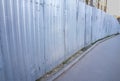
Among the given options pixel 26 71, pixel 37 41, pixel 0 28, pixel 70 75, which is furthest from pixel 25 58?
pixel 70 75

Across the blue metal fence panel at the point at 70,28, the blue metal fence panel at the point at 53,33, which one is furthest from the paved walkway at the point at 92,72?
the blue metal fence panel at the point at 70,28

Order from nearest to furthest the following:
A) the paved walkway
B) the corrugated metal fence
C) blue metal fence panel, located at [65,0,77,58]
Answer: the corrugated metal fence → the paved walkway → blue metal fence panel, located at [65,0,77,58]

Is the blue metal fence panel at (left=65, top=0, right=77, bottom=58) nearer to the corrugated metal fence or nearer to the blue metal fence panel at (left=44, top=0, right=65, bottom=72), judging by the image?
the corrugated metal fence

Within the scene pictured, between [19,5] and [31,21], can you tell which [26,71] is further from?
[19,5]

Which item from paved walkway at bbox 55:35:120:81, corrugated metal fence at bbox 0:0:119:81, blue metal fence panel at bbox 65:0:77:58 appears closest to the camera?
corrugated metal fence at bbox 0:0:119:81

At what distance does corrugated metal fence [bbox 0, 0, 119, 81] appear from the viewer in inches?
132

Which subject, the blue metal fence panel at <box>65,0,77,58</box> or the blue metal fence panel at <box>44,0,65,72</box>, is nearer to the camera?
the blue metal fence panel at <box>44,0,65,72</box>

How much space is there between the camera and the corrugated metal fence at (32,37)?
336 cm

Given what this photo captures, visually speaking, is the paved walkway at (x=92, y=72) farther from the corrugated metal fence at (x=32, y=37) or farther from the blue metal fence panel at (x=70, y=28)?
the blue metal fence panel at (x=70, y=28)

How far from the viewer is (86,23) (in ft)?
35.7

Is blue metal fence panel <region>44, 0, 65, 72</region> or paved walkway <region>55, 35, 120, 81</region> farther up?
blue metal fence panel <region>44, 0, 65, 72</region>

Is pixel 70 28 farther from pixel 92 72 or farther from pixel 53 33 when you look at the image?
pixel 92 72

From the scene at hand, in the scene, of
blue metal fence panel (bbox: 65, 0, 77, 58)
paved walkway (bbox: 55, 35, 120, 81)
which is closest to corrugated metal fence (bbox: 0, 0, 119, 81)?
blue metal fence panel (bbox: 65, 0, 77, 58)

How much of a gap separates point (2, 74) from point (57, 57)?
9.92 feet
